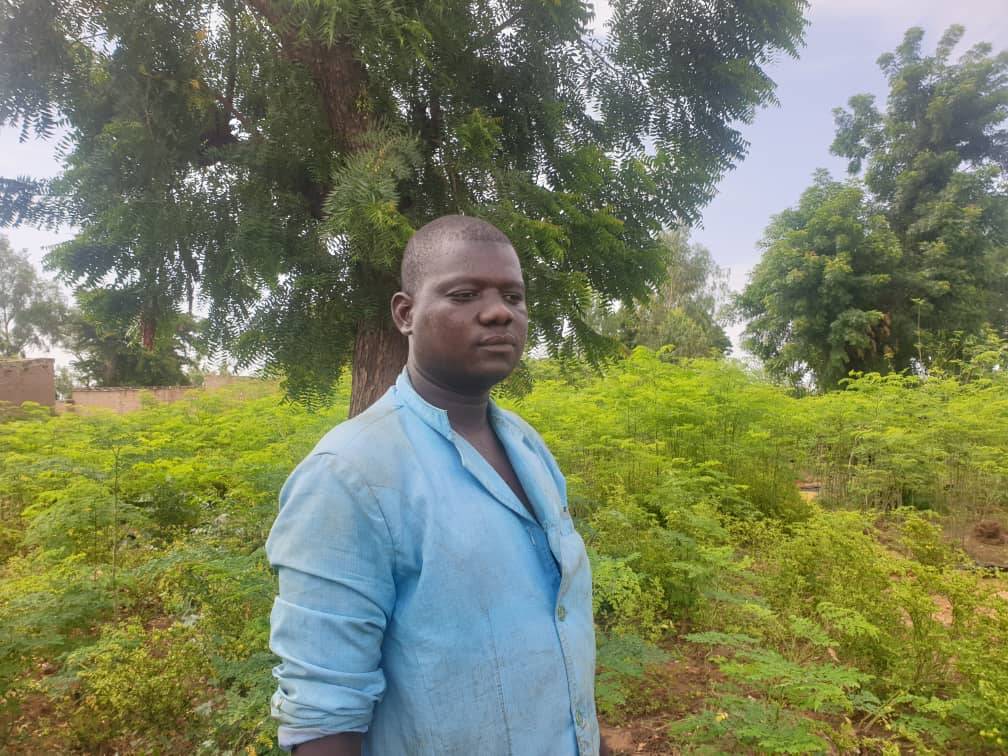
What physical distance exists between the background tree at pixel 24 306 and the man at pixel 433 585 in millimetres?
37155

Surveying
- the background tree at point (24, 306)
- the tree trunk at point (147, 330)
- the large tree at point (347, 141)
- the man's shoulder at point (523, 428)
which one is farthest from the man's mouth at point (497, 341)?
the background tree at point (24, 306)

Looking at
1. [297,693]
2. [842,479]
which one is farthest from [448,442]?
[842,479]

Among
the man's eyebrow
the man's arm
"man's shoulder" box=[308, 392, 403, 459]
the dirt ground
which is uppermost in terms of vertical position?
the man's eyebrow

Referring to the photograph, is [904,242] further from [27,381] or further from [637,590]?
[27,381]

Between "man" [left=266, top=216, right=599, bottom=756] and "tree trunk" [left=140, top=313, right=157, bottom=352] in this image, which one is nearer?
"man" [left=266, top=216, right=599, bottom=756]

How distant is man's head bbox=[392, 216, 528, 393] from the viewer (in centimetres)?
108

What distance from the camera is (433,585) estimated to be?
874mm

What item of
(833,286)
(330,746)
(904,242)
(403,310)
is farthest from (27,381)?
(904,242)

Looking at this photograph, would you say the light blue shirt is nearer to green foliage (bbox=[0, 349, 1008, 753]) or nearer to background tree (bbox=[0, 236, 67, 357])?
green foliage (bbox=[0, 349, 1008, 753])

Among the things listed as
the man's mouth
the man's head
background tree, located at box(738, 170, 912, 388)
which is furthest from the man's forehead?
background tree, located at box(738, 170, 912, 388)

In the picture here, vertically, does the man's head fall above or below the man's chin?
above

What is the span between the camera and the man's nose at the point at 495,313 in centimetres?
107

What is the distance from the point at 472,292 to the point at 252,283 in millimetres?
1499

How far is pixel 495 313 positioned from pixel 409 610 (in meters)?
0.53
